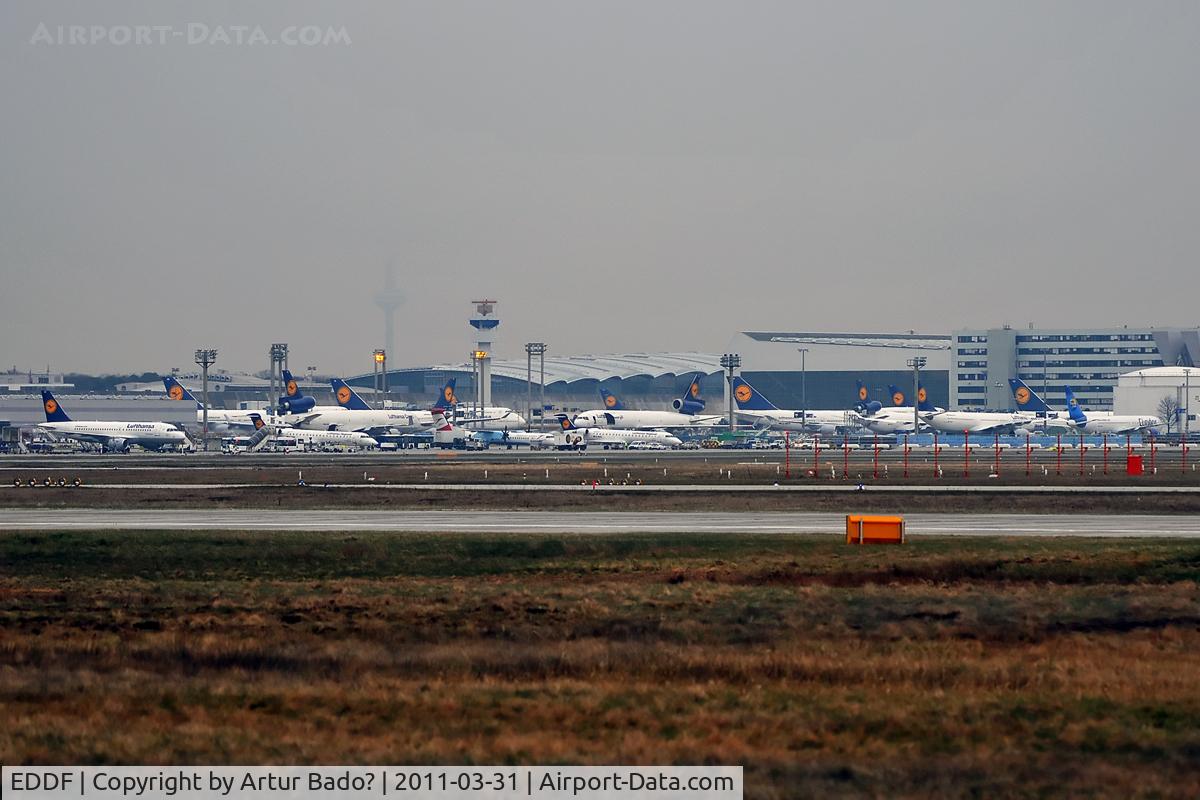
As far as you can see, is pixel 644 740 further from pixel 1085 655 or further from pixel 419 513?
pixel 419 513

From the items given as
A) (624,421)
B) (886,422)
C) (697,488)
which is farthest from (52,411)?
(697,488)

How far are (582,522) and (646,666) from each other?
27.7 metres

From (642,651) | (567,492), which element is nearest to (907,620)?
(642,651)

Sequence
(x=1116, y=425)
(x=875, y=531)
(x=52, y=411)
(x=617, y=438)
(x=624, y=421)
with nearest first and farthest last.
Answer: (x=875, y=531), (x=52, y=411), (x=617, y=438), (x=1116, y=425), (x=624, y=421)

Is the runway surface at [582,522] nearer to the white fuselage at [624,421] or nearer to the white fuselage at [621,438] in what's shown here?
the white fuselage at [621,438]

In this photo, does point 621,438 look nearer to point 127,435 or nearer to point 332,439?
point 332,439

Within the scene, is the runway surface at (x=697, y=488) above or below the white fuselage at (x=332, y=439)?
below

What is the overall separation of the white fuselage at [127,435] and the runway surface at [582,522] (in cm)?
9917

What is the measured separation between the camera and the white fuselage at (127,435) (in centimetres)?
15038

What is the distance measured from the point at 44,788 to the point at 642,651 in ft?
32.0

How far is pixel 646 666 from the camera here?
20688 mm

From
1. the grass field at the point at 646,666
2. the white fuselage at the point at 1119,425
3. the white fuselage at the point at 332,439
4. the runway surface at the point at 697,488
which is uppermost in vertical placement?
the white fuselage at the point at 1119,425

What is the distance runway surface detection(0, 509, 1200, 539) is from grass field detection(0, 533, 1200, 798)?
32.3ft

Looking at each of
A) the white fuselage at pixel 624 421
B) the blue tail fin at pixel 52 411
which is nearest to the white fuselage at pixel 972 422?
the white fuselage at pixel 624 421
